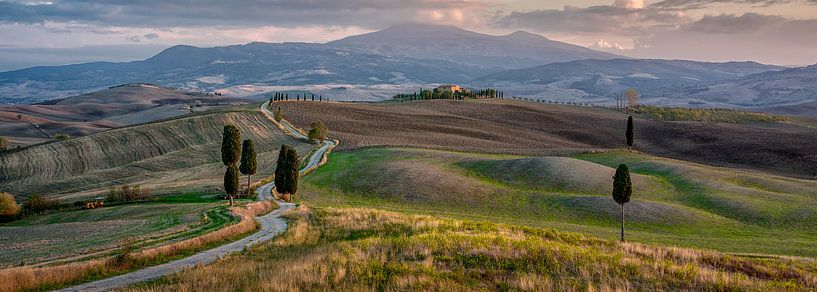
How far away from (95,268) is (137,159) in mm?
82218

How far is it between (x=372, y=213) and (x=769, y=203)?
42884 mm

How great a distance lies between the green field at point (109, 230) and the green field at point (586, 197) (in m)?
15.5

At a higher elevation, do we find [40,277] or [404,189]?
[40,277]

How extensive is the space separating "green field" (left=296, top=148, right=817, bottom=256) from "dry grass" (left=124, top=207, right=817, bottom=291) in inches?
677

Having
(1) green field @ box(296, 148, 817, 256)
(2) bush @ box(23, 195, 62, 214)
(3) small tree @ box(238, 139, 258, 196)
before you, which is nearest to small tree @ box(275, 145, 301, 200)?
(1) green field @ box(296, 148, 817, 256)

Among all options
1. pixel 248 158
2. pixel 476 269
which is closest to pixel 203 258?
pixel 476 269

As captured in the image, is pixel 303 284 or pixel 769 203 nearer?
pixel 303 284

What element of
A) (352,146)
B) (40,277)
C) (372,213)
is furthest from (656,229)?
(352,146)

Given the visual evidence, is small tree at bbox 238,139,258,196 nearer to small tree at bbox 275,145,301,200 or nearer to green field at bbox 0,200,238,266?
small tree at bbox 275,145,301,200

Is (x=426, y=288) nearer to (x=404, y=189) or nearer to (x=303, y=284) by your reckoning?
(x=303, y=284)

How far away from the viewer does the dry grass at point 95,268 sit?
21.5 meters

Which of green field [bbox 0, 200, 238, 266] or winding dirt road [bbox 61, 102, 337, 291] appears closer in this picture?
winding dirt road [bbox 61, 102, 337, 291]

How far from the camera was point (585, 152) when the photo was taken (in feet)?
341

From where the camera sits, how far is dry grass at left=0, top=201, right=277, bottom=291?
21453 millimetres
